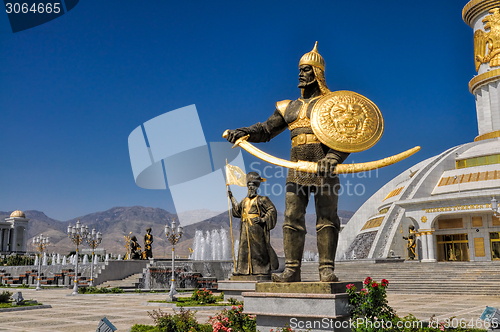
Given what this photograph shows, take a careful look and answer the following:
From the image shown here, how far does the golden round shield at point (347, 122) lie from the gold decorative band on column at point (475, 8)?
40729 mm

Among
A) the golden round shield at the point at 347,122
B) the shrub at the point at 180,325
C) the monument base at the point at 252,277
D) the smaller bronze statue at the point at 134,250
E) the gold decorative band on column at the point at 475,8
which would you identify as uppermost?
the gold decorative band on column at the point at 475,8

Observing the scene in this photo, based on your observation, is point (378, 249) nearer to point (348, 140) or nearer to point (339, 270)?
point (339, 270)

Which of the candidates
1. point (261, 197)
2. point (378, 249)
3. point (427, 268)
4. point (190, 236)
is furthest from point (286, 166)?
point (190, 236)

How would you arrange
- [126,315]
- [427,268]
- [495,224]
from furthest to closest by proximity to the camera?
[495,224], [427,268], [126,315]

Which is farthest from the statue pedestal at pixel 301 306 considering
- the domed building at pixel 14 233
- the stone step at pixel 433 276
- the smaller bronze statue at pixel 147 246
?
the domed building at pixel 14 233

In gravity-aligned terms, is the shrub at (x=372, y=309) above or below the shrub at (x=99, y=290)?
above

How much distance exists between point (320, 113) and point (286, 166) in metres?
0.68

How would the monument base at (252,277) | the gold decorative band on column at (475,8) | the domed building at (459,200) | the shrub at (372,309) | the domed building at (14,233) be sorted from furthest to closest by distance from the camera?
the domed building at (14,233)
the gold decorative band on column at (475,8)
the domed building at (459,200)
the monument base at (252,277)
the shrub at (372,309)

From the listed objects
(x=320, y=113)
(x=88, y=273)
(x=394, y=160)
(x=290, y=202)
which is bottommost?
(x=88, y=273)

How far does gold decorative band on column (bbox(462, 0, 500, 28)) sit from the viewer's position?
38.5 metres

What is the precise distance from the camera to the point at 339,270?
22.4 m

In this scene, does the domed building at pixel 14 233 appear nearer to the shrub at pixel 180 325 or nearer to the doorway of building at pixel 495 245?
the doorway of building at pixel 495 245

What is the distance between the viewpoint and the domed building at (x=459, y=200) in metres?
28.6

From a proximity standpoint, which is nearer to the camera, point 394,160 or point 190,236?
point 394,160
